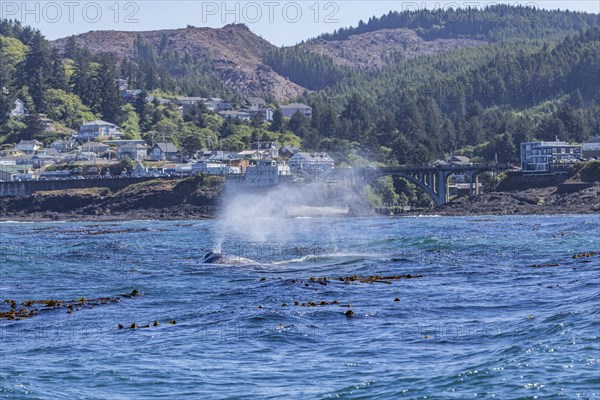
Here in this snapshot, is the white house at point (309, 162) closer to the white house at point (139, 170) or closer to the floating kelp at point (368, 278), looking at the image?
the white house at point (139, 170)

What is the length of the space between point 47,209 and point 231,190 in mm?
26229

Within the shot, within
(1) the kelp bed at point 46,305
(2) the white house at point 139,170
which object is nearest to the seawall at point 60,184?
(2) the white house at point 139,170

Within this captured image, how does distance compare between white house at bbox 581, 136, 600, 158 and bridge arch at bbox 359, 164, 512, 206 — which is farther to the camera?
white house at bbox 581, 136, 600, 158

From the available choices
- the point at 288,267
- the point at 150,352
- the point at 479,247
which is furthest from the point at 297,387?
the point at 479,247

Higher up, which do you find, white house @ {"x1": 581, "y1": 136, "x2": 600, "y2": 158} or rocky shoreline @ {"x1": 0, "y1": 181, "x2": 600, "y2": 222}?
white house @ {"x1": 581, "y1": 136, "x2": 600, "y2": 158}

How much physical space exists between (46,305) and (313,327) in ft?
47.3

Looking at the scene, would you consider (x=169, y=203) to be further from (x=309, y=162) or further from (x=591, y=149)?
(x=591, y=149)

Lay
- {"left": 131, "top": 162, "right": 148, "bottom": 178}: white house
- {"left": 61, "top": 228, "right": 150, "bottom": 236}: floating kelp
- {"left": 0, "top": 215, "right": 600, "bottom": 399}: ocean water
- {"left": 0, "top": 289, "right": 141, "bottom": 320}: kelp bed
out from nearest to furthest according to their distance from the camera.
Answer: {"left": 0, "top": 215, "right": 600, "bottom": 399}: ocean water < {"left": 0, "top": 289, "right": 141, "bottom": 320}: kelp bed < {"left": 61, "top": 228, "right": 150, "bottom": 236}: floating kelp < {"left": 131, "top": 162, "right": 148, "bottom": 178}: white house

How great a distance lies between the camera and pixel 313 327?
121 ft

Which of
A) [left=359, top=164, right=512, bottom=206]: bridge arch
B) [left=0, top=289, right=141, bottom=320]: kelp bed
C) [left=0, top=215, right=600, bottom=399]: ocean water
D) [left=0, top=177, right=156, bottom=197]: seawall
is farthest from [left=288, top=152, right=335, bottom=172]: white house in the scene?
[left=0, top=289, right=141, bottom=320]: kelp bed

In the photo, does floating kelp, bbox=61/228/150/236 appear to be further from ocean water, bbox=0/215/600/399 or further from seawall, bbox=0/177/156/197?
seawall, bbox=0/177/156/197

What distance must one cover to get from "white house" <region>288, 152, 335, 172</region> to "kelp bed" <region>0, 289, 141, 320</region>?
13057 cm

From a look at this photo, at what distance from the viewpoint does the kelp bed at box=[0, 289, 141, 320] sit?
43469 millimetres

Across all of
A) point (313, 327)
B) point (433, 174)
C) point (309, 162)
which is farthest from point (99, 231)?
point (313, 327)
